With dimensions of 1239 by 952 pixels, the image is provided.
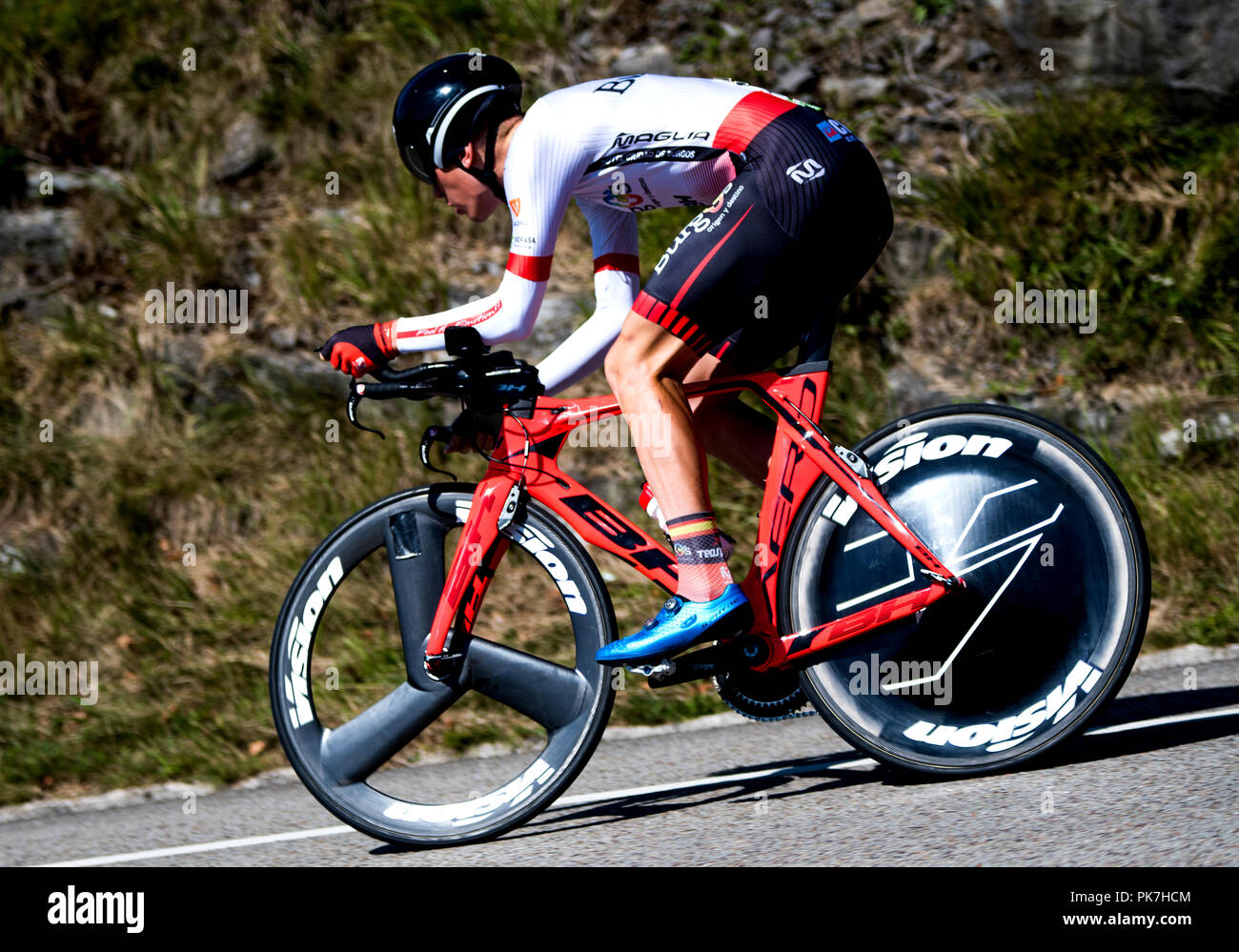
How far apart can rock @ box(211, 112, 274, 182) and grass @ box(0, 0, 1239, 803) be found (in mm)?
79

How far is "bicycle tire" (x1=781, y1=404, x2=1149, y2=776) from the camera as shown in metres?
3.39

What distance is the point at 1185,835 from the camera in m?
2.77

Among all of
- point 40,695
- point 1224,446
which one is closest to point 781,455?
point 1224,446

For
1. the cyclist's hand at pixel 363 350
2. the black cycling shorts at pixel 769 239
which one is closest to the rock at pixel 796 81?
the black cycling shorts at pixel 769 239

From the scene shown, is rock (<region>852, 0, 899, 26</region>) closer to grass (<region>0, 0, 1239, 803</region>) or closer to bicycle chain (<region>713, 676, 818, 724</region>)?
grass (<region>0, 0, 1239, 803</region>)

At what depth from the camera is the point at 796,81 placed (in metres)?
7.47

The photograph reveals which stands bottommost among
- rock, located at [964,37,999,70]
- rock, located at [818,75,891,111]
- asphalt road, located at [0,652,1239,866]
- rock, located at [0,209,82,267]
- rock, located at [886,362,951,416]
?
asphalt road, located at [0,652,1239,866]

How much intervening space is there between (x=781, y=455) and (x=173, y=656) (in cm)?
360

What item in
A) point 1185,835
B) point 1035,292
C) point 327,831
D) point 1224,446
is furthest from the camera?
point 1035,292

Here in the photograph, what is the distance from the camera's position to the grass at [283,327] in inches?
212

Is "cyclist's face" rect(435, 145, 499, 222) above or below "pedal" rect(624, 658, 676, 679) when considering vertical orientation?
above

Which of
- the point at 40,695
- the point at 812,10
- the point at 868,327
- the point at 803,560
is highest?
the point at 812,10

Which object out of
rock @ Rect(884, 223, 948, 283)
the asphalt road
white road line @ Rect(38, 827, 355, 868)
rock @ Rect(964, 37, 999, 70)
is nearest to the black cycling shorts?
the asphalt road
